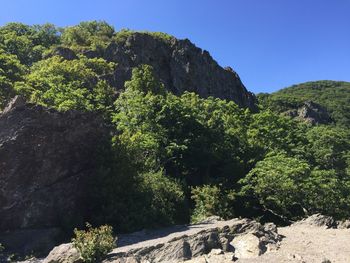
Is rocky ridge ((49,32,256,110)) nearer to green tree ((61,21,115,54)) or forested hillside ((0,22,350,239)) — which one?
green tree ((61,21,115,54))

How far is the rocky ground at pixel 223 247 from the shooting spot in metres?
13.5

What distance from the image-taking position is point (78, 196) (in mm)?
19219

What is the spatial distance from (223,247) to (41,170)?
8688 mm

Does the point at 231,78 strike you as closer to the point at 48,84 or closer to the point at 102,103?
the point at 102,103

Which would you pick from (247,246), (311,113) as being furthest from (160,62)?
(247,246)

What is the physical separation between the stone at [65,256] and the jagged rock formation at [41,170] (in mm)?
2843

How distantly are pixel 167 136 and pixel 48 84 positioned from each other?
14318 mm

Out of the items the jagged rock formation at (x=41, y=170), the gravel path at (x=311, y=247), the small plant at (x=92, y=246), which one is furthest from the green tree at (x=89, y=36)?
the small plant at (x=92, y=246)

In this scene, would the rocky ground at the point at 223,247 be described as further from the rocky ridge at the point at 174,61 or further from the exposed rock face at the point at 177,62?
the exposed rock face at the point at 177,62

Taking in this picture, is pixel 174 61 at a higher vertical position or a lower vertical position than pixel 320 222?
higher

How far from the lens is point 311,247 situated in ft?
52.9

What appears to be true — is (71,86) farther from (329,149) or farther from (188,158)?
(329,149)

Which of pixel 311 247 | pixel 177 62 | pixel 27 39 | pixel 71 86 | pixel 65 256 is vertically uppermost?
pixel 27 39

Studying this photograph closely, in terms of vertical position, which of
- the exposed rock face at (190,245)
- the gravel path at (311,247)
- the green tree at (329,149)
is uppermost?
the green tree at (329,149)
